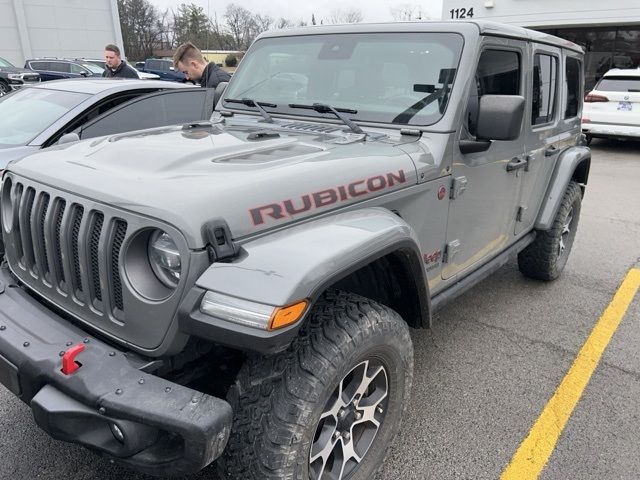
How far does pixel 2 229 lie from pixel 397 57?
2.18m

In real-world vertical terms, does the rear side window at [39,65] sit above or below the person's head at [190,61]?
below

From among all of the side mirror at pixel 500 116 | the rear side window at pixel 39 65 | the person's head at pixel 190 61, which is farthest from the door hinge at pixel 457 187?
the rear side window at pixel 39 65

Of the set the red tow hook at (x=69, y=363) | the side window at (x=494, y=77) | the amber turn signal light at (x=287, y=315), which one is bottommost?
the red tow hook at (x=69, y=363)

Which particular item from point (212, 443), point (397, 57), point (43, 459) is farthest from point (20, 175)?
point (397, 57)

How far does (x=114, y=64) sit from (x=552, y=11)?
51.2 ft

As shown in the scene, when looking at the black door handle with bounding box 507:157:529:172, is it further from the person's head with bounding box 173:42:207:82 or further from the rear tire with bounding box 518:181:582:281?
the person's head with bounding box 173:42:207:82

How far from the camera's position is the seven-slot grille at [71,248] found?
188 cm

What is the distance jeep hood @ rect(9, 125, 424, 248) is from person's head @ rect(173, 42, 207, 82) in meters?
3.74

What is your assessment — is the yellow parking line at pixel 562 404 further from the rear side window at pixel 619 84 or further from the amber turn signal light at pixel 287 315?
the rear side window at pixel 619 84

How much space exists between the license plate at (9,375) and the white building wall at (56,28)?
34497mm

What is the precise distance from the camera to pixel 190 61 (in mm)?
6148

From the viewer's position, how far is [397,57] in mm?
2934

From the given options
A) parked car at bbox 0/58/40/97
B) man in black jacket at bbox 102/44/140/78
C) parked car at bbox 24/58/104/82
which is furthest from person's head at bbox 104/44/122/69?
parked car at bbox 24/58/104/82

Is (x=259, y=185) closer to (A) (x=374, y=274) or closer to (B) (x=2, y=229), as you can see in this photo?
(A) (x=374, y=274)
